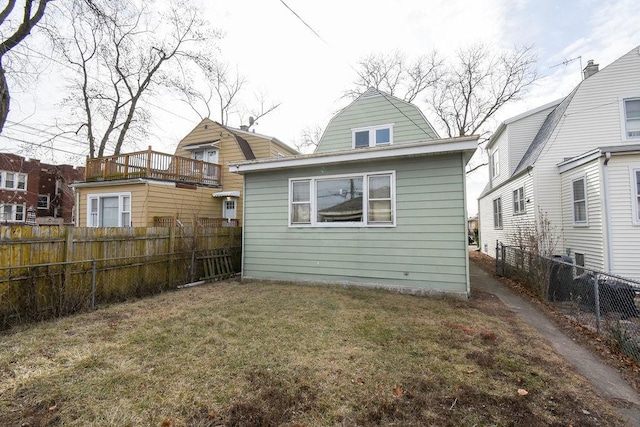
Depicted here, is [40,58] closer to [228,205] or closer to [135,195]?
[135,195]

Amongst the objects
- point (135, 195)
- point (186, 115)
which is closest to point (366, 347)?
point (135, 195)

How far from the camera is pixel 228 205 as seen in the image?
14703 millimetres

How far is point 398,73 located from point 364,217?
20.9 m

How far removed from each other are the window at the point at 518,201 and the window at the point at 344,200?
23.5ft

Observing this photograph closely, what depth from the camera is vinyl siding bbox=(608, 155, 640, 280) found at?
23.2 feet

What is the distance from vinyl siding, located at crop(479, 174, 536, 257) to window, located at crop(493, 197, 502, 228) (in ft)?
0.69

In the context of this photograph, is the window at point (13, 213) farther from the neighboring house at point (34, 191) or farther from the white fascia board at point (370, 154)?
the white fascia board at point (370, 154)

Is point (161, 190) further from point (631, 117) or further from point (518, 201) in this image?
point (631, 117)

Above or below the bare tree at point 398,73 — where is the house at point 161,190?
below

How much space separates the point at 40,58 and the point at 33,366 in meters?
8.35

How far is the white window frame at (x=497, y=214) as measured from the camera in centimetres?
1408

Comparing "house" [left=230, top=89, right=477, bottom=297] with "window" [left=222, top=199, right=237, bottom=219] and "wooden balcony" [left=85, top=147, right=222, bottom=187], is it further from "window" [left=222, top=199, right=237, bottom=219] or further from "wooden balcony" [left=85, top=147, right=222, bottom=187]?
"window" [left=222, top=199, right=237, bottom=219]

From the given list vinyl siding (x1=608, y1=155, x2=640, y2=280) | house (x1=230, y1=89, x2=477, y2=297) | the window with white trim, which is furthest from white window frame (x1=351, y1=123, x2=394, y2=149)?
the window with white trim

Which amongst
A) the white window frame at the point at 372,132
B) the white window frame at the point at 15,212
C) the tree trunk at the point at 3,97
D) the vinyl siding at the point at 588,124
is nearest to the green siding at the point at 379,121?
the white window frame at the point at 372,132
